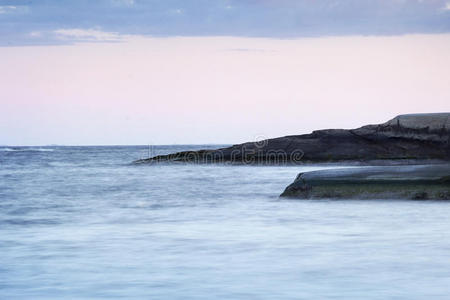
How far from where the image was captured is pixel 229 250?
11648 mm

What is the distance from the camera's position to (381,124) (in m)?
42.9

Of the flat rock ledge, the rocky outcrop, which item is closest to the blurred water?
the flat rock ledge

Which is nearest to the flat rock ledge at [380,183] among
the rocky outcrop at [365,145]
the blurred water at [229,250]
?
the blurred water at [229,250]

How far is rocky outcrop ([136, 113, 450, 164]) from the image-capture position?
3919 cm

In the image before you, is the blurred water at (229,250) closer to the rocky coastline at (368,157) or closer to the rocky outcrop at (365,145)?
the rocky coastline at (368,157)

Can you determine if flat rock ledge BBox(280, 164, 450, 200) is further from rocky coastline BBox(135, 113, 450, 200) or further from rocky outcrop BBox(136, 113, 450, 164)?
rocky outcrop BBox(136, 113, 450, 164)

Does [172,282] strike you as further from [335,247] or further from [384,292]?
[335,247]

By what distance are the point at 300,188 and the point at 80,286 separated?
32.7ft

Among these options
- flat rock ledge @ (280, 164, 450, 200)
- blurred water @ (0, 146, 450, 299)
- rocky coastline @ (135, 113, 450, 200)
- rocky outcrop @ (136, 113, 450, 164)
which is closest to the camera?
blurred water @ (0, 146, 450, 299)

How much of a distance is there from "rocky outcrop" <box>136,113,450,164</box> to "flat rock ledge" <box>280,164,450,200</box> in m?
21.5

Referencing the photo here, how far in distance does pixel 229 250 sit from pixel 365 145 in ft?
108

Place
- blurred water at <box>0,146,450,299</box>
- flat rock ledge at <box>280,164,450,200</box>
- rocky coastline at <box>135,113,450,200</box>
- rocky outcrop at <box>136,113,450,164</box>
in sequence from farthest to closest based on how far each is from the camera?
1. rocky outcrop at <box>136,113,450,164</box>
2. rocky coastline at <box>135,113,450,200</box>
3. flat rock ledge at <box>280,164,450,200</box>
4. blurred water at <box>0,146,450,299</box>

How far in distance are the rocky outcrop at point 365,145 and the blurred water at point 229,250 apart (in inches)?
840

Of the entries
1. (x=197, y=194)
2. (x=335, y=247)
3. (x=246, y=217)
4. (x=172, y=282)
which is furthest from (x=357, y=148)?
(x=172, y=282)
